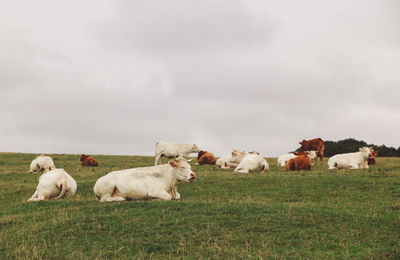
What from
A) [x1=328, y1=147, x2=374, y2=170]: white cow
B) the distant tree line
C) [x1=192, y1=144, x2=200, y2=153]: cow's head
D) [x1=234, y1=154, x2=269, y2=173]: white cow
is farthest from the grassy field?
the distant tree line

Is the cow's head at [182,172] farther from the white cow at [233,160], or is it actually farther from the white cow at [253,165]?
the white cow at [233,160]

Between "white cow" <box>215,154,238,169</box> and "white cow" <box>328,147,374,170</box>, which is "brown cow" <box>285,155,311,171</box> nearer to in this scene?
"white cow" <box>328,147,374,170</box>

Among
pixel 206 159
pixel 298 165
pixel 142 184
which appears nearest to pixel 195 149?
pixel 206 159

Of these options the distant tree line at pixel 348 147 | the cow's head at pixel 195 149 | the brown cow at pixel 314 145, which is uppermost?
the distant tree line at pixel 348 147

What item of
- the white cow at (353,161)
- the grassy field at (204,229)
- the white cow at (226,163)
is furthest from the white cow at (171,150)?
the grassy field at (204,229)

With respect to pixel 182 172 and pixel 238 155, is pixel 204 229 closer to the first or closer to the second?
pixel 182 172

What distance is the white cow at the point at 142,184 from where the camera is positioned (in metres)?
14.3

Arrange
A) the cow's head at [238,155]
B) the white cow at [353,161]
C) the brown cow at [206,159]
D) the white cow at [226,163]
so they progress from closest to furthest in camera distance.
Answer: the white cow at [353,161], the cow's head at [238,155], the white cow at [226,163], the brown cow at [206,159]

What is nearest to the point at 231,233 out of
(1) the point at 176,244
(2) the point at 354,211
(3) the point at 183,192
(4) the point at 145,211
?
(1) the point at 176,244

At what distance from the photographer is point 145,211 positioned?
1189cm

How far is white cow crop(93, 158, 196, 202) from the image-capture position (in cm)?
1427

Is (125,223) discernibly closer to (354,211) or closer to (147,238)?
(147,238)

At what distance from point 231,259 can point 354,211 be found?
230 inches

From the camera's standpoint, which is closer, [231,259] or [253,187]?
[231,259]
